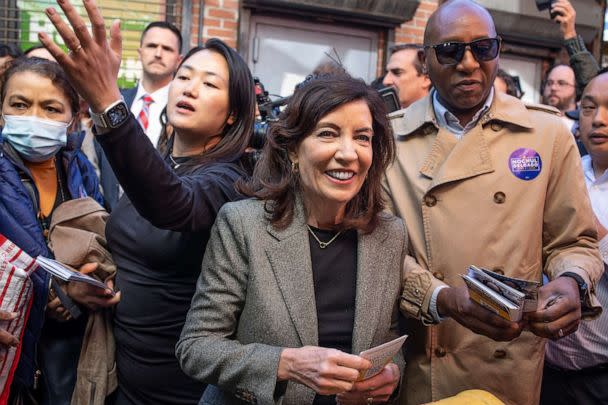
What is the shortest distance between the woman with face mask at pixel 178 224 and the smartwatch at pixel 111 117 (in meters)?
0.21

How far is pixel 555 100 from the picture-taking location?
234 inches

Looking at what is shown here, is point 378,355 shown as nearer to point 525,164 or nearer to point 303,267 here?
point 303,267

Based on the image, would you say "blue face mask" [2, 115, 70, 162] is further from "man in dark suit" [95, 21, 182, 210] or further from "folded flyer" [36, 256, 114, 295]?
"man in dark suit" [95, 21, 182, 210]

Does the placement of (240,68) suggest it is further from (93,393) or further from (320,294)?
(93,393)

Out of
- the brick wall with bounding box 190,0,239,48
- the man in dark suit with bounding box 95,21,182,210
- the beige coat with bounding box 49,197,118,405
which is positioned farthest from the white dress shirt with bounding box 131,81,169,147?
the beige coat with bounding box 49,197,118,405

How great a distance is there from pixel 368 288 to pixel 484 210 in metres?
0.59

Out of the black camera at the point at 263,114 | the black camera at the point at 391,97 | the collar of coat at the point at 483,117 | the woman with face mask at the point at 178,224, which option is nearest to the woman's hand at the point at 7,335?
the woman with face mask at the point at 178,224

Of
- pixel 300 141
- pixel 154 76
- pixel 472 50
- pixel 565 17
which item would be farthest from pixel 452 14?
pixel 154 76

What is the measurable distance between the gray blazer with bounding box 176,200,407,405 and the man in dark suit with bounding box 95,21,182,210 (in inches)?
113

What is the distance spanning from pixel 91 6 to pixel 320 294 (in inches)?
41.1

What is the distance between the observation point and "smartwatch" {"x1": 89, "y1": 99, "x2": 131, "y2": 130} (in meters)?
1.76

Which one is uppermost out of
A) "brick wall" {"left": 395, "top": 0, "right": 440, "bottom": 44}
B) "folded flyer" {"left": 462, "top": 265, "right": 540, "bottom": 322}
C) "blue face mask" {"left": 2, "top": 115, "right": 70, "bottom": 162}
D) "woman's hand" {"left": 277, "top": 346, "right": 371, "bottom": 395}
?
"brick wall" {"left": 395, "top": 0, "right": 440, "bottom": 44}

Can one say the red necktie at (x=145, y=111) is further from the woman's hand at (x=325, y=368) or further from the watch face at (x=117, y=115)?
the woman's hand at (x=325, y=368)

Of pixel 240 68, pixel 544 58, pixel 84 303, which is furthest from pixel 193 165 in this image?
pixel 544 58
